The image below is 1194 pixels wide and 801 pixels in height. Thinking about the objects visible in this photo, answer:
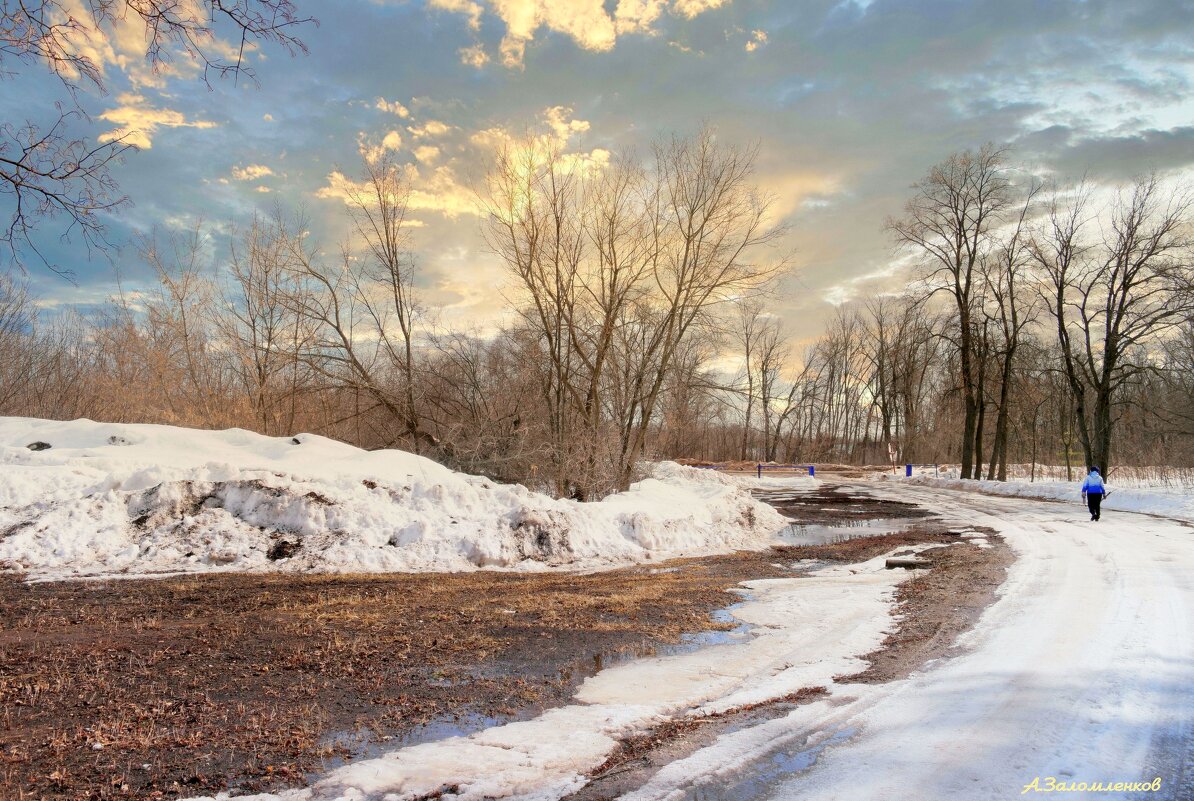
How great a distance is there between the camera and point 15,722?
452 centimetres

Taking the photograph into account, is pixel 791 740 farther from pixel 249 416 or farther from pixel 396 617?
pixel 249 416

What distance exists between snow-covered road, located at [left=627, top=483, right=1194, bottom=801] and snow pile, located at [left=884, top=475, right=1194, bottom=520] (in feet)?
47.2

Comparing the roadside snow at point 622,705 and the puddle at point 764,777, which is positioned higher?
the puddle at point 764,777

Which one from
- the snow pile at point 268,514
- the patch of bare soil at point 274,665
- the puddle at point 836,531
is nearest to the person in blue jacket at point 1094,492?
the puddle at point 836,531

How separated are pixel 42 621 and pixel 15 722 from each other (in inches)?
145

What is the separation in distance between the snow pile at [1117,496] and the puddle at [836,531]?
6.82 meters

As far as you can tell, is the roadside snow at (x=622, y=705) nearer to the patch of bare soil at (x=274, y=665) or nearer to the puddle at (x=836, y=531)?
the patch of bare soil at (x=274, y=665)

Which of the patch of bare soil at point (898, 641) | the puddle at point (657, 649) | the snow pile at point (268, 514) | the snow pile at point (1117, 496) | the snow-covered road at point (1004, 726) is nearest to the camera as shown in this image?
the snow-covered road at point (1004, 726)

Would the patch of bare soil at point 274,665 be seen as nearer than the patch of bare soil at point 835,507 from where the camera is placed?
Yes

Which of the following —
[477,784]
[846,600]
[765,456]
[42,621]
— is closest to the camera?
[477,784]

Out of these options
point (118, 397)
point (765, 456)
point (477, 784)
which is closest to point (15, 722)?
point (477, 784)

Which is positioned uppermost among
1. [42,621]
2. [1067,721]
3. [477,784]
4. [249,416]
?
[249,416]

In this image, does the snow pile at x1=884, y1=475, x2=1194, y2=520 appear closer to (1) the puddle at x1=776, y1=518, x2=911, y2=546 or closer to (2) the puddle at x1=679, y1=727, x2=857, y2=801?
(1) the puddle at x1=776, y1=518, x2=911, y2=546

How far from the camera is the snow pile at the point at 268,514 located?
38.0 ft
